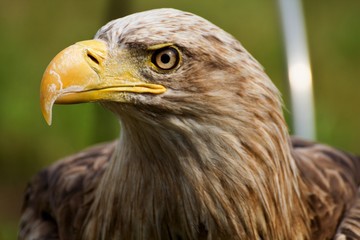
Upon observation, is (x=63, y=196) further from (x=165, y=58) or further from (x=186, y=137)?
(x=165, y=58)

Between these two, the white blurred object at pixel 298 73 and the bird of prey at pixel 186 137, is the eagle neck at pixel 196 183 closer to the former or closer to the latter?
the bird of prey at pixel 186 137

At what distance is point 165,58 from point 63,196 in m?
0.88

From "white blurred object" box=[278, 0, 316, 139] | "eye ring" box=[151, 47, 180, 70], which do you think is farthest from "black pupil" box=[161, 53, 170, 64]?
"white blurred object" box=[278, 0, 316, 139]

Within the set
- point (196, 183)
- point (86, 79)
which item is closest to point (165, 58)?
point (86, 79)

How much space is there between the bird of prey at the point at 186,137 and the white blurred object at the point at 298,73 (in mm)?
944

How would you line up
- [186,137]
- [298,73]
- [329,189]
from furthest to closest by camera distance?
[298,73] → [329,189] → [186,137]

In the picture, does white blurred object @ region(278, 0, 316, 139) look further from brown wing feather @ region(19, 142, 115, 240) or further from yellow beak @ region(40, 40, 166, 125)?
yellow beak @ region(40, 40, 166, 125)

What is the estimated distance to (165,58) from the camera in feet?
8.91

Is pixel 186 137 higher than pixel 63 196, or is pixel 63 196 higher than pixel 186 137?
pixel 186 137

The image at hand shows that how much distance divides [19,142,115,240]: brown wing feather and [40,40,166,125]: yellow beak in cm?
65

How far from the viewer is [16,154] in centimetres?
618

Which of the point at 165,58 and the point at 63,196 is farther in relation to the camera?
the point at 63,196

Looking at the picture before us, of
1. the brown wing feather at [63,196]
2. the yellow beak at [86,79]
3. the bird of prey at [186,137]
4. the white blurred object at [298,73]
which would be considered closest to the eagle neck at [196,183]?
the bird of prey at [186,137]

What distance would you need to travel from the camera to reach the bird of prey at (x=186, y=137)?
2.71 meters
